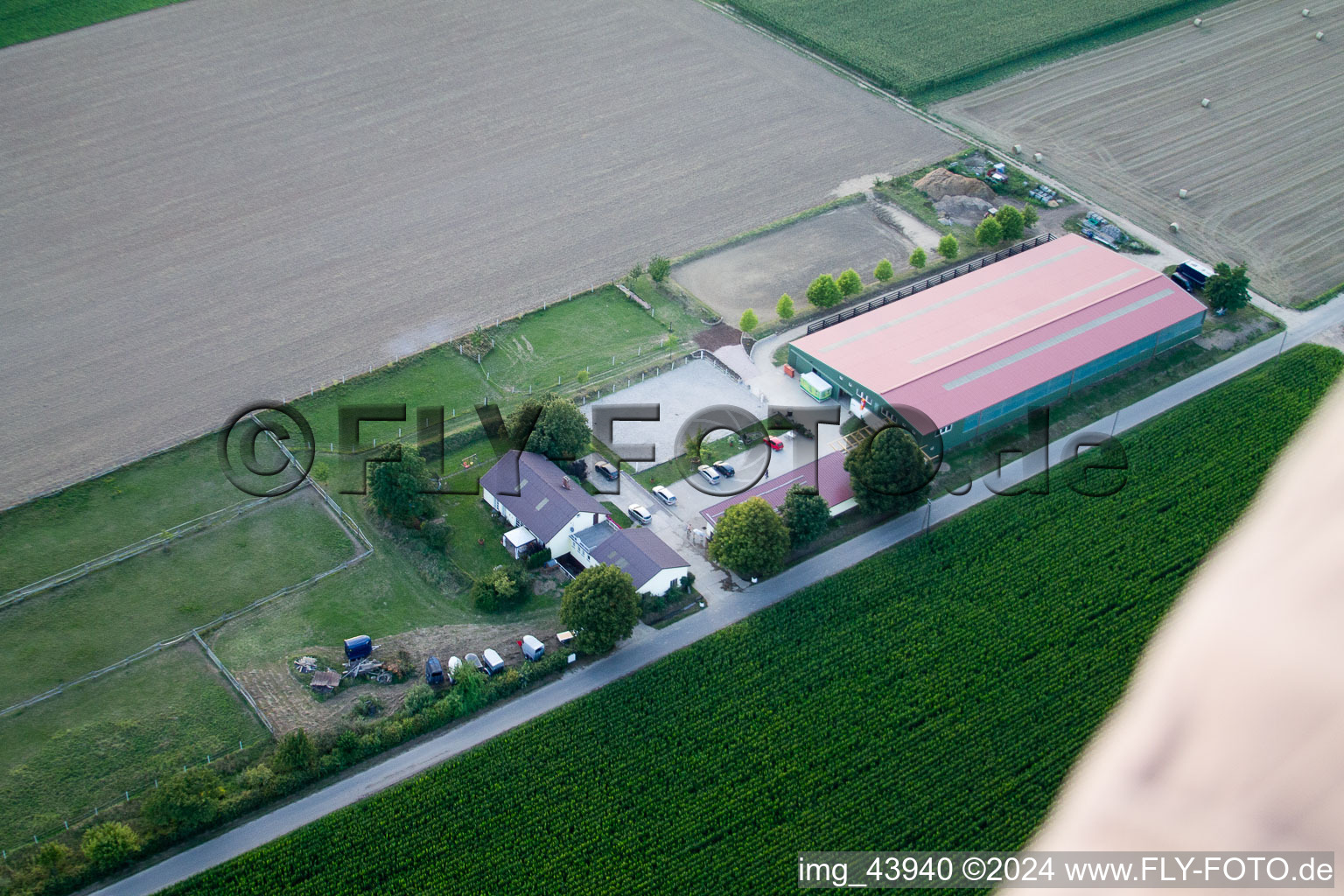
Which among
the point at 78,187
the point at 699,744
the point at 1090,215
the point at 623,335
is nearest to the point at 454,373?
the point at 623,335

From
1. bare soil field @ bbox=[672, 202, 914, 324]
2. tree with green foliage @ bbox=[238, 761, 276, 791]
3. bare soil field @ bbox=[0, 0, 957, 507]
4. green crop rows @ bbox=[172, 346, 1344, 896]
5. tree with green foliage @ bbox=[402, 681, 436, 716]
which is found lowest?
green crop rows @ bbox=[172, 346, 1344, 896]

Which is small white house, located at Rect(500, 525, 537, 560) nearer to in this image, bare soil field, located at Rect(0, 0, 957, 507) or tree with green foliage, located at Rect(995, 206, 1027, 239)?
bare soil field, located at Rect(0, 0, 957, 507)

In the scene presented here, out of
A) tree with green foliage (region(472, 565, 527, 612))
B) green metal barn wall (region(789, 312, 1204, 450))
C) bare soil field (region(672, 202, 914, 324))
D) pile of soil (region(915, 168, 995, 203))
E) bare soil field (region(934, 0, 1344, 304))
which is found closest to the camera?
tree with green foliage (region(472, 565, 527, 612))

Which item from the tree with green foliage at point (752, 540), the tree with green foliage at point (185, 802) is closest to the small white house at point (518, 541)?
the tree with green foliage at point (752, 540)

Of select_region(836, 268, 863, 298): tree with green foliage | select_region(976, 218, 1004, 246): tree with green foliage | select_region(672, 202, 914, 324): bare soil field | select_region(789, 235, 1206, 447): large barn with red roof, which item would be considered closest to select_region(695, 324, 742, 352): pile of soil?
select_region(672, 202, 914, 324): bare soil field

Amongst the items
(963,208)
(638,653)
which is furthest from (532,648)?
(963,208)

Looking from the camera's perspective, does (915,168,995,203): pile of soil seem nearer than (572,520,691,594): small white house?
No

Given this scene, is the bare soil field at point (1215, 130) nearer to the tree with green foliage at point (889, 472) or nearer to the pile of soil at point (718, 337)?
the pile of soil at point (718, 337)
